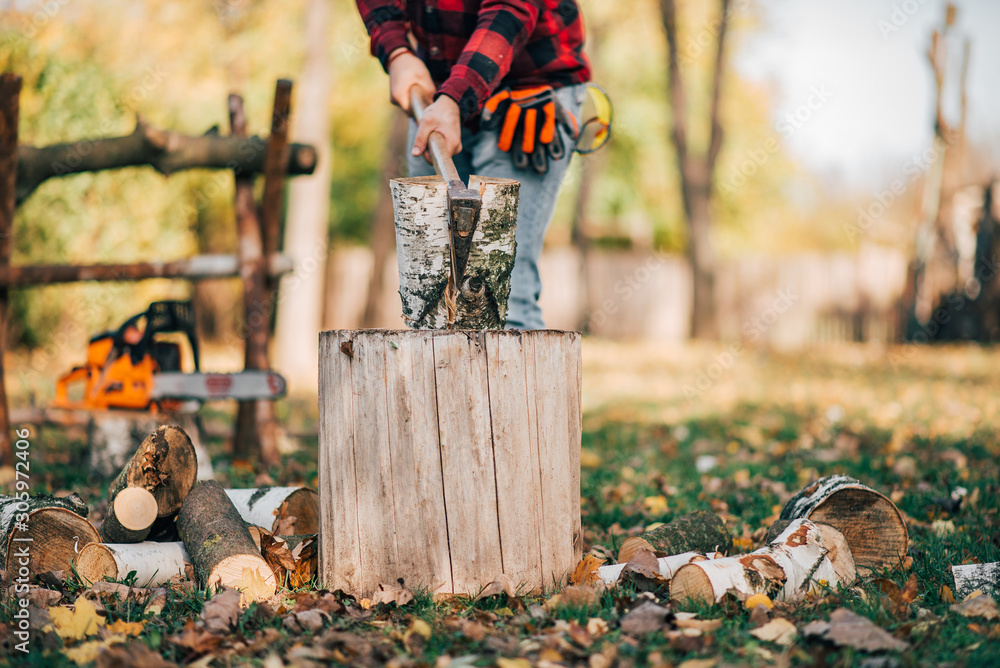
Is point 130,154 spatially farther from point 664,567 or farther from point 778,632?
point 778,632

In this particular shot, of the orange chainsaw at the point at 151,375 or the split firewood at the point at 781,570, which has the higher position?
the orange chainsaw at the point at 151,375

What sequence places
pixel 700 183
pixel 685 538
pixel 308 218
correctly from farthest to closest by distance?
pixel 700 183 → pixel 308 218 → pixel 685 538

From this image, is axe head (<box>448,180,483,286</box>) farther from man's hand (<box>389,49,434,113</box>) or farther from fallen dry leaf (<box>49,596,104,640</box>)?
fallen dry leaf (<box>49,596,104,640</box>)

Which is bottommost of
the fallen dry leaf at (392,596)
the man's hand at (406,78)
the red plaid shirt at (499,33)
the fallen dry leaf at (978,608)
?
the fallen dry leaf at (978,608)

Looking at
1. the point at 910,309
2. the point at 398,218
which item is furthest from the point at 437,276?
the point at 910,309

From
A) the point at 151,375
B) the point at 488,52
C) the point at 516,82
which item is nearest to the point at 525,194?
the point at 516,82

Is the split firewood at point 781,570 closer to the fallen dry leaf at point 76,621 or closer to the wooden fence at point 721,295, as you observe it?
the fallen dry leaf at point 76,621

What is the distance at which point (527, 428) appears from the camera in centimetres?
216

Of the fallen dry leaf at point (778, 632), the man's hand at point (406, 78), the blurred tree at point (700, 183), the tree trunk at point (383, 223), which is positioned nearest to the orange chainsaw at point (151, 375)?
the man's hand at point (406, 78)

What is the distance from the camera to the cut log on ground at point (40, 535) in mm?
2250

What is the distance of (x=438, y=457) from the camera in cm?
210

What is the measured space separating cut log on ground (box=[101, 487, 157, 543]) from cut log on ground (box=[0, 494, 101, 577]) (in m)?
0.09

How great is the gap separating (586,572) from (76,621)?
4.42 ft

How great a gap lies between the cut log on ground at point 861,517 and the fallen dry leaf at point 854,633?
65cm
